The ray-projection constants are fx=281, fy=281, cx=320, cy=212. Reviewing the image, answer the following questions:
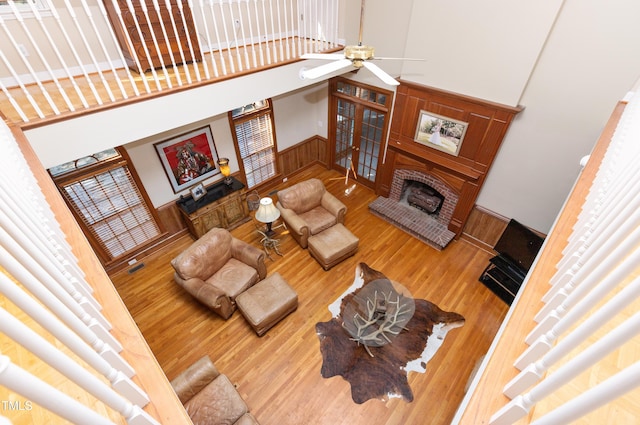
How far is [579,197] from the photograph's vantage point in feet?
6.12

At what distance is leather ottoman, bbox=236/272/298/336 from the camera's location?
12.3 feet

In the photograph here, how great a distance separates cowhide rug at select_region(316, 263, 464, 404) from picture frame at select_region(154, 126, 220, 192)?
3.30 meters

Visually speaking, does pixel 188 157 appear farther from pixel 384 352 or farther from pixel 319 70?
pixel 384 352

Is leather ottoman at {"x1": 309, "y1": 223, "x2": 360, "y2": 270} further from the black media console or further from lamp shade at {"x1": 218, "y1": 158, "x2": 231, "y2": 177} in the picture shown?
the black media console

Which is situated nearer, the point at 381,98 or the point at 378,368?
the point at 378,368

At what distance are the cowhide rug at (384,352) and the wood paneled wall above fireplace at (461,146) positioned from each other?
1.85 meters

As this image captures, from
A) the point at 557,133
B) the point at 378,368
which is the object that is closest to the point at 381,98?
the point at 557,133

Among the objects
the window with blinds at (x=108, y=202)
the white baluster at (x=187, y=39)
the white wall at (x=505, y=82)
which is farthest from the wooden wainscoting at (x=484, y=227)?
the window with blinds at (x=108, y=202)

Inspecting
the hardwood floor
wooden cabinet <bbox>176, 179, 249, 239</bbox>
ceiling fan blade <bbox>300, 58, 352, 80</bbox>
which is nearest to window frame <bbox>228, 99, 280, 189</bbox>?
wooden cabinet <bbox>176, 179, 249, 239</bbox>

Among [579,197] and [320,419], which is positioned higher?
[579,197]

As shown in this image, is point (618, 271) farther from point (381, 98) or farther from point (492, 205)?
point (381, 98)

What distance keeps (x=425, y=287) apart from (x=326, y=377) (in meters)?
2.08

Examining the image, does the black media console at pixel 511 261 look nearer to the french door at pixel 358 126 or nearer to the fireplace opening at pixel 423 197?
the fireplace opening at pixel 423 197

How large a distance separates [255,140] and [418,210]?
11.8 ft
